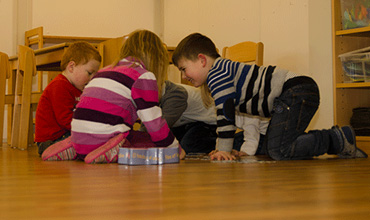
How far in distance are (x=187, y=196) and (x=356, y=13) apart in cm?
215

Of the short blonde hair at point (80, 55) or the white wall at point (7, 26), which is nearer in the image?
the short blonde hair at point (80, 55)

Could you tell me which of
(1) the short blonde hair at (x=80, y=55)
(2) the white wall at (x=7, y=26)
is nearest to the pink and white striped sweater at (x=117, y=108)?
(1) the short blonde hair at (x=80, y=55)

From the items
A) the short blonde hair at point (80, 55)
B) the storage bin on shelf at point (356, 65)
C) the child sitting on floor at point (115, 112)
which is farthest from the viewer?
the storage bin on shelf at point (356, 65)

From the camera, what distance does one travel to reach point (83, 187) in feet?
3.15

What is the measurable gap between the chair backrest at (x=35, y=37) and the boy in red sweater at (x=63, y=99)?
8.03ft

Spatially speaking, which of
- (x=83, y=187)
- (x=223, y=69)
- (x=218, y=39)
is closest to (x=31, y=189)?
(x=83, y=187)

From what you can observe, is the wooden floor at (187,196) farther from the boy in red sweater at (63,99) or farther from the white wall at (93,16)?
the white wall at (93,16)

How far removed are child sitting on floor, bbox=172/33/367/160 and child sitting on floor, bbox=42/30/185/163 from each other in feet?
0.84

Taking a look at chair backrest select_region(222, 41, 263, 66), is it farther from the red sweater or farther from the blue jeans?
the red sweater

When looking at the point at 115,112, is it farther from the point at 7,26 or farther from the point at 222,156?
the point at 7,26

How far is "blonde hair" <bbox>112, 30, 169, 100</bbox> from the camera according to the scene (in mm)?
1904

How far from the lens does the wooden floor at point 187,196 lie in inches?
25.2

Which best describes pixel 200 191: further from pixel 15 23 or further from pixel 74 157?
pixel 15 23

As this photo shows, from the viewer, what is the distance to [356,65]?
8.48 feet
